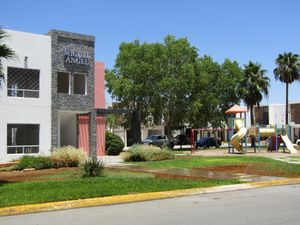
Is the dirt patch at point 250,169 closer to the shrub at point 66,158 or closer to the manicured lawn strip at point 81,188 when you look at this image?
the manicured lawn strip at point 81,188

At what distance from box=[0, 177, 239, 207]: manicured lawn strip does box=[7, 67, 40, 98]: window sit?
14113 mm

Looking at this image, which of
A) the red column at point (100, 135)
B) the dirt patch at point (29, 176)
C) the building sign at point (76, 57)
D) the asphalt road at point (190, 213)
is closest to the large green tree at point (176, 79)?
the red column at point (100, 135)

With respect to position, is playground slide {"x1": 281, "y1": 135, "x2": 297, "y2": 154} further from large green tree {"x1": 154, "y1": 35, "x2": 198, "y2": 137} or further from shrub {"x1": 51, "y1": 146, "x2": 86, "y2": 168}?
shrub {"x1": 51, "y1": 146, "x2": 86, "y2": 168}

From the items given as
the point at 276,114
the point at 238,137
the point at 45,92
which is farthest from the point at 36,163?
the point at 276,114

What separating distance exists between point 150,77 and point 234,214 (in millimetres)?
36539

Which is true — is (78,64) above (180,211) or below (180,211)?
above

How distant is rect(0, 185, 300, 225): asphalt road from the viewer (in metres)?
8.86

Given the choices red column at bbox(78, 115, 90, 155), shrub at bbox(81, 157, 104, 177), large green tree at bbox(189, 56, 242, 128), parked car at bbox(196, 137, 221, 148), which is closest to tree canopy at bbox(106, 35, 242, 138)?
large green tree at bbox(189, 56, 242, 128)

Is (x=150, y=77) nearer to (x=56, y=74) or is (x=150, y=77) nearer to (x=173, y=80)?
(x=173, y=80)

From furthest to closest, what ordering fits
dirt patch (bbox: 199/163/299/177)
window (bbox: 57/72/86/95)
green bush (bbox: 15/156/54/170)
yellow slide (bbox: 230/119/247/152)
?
yellow slide (bbox: 230/119/247/152)
window (bbox: 57/72/86/95)
green bush (bbox: 15/156/54/170)
dirt patch (bbox: 199/163/299/177)

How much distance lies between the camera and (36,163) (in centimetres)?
2162

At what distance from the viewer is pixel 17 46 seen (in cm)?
2772

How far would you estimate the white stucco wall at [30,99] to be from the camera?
27.0 metres

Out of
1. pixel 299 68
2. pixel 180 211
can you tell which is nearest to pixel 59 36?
pixel 180 211
